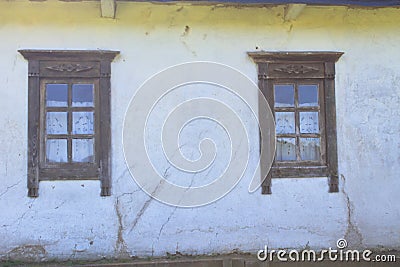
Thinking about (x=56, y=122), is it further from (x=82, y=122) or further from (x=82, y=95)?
(x=82, y=95)

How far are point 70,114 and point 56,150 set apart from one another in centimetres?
49

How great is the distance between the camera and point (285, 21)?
21.8 ft

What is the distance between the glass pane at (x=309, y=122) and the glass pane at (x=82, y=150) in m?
2.77

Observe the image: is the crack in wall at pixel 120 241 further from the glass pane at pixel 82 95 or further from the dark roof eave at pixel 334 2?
the dark roof eave at pixel 334 2

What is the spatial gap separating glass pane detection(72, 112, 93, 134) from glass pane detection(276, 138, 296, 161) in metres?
2.46

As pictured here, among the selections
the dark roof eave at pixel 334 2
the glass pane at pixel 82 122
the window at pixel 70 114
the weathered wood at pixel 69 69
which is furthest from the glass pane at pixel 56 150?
the dark roof eave at pixel 334 2

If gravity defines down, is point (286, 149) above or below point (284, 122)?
below

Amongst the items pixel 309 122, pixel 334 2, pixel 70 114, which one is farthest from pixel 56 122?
pixel 334 2

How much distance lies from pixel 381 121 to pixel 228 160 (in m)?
2.17

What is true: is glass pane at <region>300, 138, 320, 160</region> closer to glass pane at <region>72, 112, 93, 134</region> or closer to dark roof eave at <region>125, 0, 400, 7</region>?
dark roof eave at <region>125, 0, 400, 7</region>

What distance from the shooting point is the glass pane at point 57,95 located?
247 inches

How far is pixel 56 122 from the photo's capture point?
246 inches

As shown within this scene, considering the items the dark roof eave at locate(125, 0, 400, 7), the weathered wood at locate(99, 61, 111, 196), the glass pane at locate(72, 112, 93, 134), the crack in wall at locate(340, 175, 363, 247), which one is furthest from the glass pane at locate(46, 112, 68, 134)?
the crack in wall at locate(340, 175, 363, 247)

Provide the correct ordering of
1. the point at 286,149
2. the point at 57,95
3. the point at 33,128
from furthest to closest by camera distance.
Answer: the point at 286,149 < the point at 57,95 < the point at 33,128
